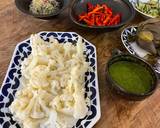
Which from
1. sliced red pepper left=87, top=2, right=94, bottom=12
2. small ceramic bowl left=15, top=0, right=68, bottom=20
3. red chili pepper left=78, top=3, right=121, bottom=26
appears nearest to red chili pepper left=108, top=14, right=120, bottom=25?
red chili pepper left=78, top=3, right=121, bottom=26

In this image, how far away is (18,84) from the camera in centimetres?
103

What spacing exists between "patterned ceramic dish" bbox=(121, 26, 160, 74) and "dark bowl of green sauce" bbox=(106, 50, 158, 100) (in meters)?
0.15

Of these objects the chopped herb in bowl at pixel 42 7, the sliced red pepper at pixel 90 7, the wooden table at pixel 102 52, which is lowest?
the wooden table at pixel 102 52

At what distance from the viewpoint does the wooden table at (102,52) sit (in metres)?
1.03

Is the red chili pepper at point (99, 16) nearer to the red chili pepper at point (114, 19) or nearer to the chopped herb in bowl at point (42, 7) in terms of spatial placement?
the red chili pepper at point (114, 19)

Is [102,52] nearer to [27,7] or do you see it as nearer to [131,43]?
[131,43]

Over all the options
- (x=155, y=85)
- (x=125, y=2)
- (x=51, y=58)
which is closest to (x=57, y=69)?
(x=51, y=58)

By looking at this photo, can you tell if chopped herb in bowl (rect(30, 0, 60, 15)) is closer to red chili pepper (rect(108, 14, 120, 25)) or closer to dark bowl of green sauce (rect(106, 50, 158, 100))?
red chili pepper (rect(108, 14, 120, 25))

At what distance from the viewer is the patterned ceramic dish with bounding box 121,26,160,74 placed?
126cm

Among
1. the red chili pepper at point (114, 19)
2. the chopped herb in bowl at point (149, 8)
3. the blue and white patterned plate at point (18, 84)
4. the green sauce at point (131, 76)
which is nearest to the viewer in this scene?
the blue and white patterned plate at point (18, 84)

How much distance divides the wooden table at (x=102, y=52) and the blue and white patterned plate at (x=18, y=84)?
8 cm

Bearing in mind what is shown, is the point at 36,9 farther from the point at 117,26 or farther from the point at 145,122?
the point at 145,122

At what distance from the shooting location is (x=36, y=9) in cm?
140

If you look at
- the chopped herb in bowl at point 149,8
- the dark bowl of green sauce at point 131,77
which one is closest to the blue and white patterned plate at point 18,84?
the dark bowl of green sauce at point 131,77
